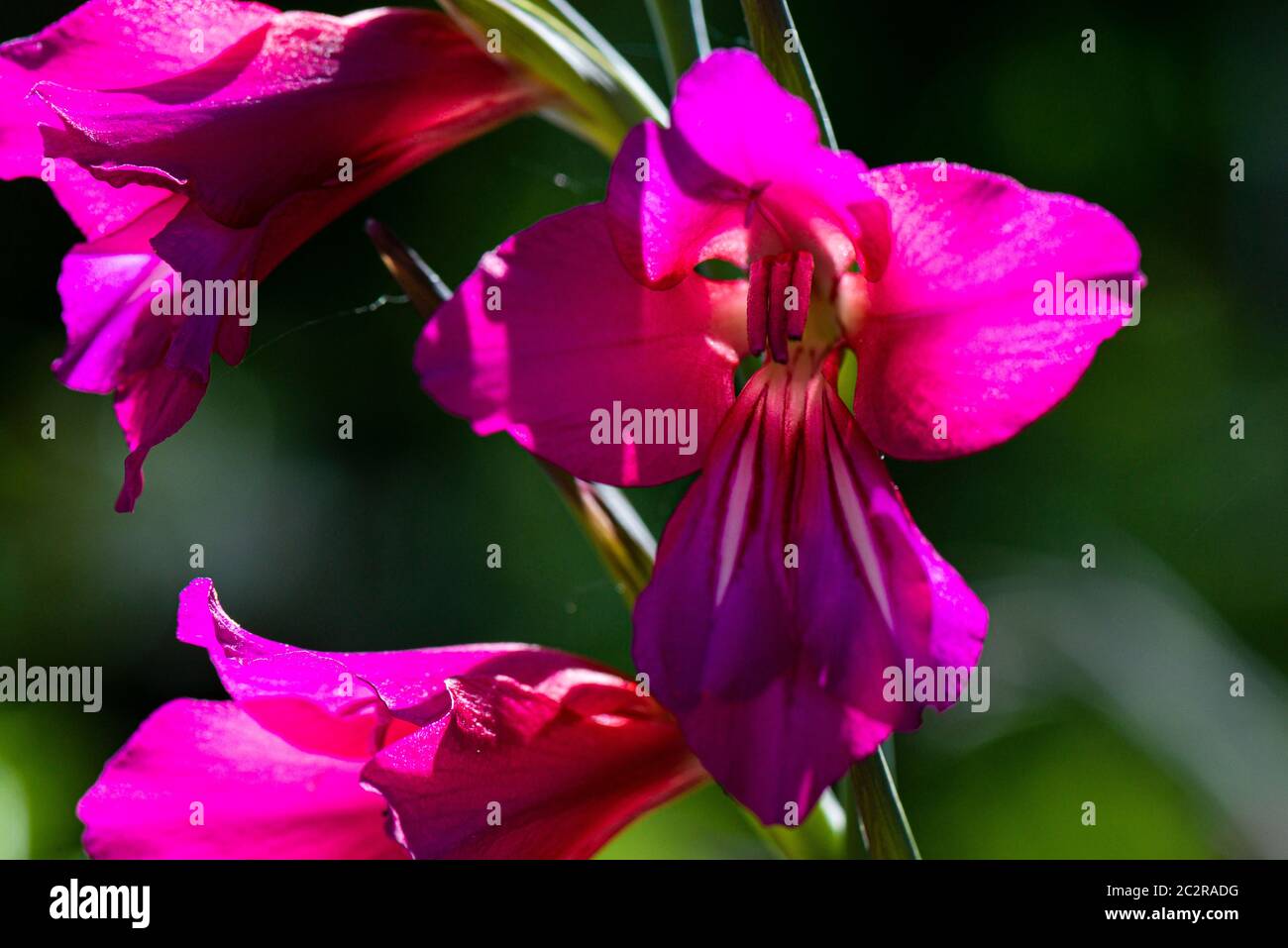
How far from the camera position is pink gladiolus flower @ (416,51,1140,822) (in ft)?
2.14

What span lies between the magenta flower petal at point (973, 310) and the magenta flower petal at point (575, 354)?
0.09m

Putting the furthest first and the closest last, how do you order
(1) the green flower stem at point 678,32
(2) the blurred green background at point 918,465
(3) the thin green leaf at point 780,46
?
(2) the blurred green background at point 918,465
(1) the green flower stem at point 678,32
(3) the thin green leaf at point 780,46

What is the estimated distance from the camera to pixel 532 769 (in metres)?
0.80

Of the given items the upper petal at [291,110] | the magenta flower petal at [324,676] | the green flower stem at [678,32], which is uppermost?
the green flower stem at [678,32]

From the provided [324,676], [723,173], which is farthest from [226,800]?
[723,173]

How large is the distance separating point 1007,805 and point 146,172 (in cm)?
169

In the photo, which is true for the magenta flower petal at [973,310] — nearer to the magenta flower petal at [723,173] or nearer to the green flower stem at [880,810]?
the magenta flower petal at [723,173]

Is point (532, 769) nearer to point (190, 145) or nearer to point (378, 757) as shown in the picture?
point (378, 757)

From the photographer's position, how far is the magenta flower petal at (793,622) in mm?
649

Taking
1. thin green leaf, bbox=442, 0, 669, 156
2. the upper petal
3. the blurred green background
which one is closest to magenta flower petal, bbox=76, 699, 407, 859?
the upper petal

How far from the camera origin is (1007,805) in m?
2.07

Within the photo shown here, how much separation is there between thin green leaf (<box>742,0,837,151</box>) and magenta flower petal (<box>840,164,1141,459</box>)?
96mm

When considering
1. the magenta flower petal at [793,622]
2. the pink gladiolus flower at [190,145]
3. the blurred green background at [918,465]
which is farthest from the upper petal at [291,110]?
the blurred green background at [918,465]

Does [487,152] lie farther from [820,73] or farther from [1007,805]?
[1007,805]
